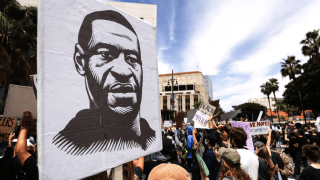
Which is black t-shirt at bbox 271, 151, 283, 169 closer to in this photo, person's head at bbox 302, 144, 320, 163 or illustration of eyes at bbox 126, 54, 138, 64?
person's head at bbox 302, 144, 320, 163

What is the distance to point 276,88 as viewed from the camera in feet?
153

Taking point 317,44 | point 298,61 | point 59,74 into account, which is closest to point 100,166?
point 59,74

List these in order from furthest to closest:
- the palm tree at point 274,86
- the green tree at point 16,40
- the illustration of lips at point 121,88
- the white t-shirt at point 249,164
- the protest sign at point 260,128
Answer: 1. the palm tree at point 274,86
2. the green tree at point 16,40
3. the protest sign at point 260,128
4. the white t-shirt at point 249,164
5. the illustration of lips at point 121,88

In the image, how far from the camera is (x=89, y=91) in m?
1.35

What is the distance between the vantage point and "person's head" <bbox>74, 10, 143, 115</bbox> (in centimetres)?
137

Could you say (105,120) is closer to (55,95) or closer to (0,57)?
(55,95)

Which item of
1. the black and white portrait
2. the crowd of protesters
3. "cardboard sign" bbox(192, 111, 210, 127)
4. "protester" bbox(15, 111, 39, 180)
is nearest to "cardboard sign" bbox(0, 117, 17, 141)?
the crowd of protesters

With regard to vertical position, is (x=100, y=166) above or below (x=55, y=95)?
below

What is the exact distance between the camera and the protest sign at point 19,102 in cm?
207

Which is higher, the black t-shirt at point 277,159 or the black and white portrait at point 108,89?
the black and white portrait at point 108,89

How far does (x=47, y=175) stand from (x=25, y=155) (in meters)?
0.95

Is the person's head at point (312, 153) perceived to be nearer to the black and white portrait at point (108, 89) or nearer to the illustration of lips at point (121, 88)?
the black and white portrait at point (108, 89)

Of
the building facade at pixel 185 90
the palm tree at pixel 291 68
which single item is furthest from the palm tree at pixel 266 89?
the building facade at pixel 185 90

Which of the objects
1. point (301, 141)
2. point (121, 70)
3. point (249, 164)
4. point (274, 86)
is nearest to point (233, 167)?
point (249, 164)
